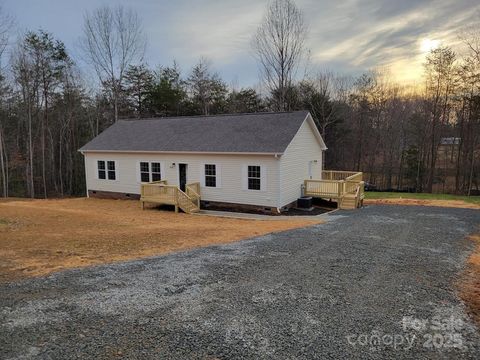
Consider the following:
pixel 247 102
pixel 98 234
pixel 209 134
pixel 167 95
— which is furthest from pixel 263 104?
pixel 98 234

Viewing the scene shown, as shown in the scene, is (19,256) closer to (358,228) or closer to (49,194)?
(358,228)

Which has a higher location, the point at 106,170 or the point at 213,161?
the point at 213,161

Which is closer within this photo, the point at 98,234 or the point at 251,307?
the point at 251,307

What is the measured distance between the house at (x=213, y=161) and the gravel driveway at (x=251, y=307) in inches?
275

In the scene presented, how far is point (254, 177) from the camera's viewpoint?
50.9 ft

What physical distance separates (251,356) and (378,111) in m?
35.4

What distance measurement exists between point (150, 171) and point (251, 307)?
46.6 feet

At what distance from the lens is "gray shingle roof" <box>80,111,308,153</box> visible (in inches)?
619

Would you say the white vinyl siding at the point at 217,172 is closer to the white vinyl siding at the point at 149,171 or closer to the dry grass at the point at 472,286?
the white vinyl siding at the point at 149,171

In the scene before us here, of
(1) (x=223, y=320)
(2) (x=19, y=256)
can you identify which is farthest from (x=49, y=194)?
(1) (x=223, y=320)

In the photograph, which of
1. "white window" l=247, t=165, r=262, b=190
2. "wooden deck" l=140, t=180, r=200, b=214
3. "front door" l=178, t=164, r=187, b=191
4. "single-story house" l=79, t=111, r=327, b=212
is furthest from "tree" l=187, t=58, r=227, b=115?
"white window" l=247, t=165, r=262, b=190

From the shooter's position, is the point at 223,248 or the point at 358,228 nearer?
the point at 223,248

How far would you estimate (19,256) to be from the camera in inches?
318

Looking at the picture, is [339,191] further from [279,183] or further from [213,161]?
[213,161]
